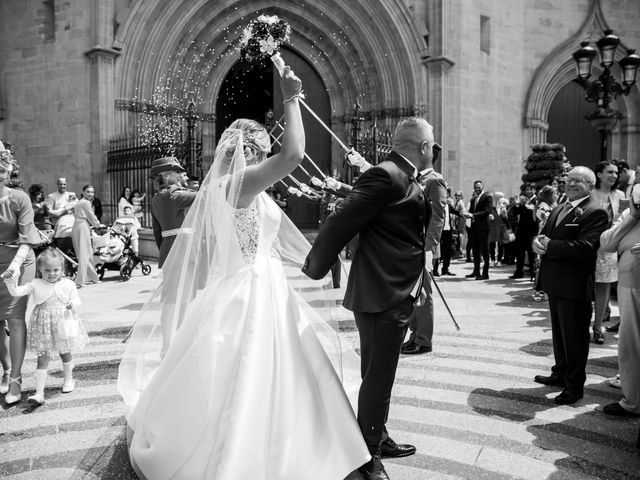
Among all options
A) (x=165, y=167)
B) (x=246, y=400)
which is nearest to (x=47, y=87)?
(x=165, y=167)

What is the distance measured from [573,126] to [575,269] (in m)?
18.4

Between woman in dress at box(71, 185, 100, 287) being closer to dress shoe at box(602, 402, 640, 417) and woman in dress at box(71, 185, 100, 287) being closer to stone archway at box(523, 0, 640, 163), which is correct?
dress shoe at box(602, 402, 640, 417)

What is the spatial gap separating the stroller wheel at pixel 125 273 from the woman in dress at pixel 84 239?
0.45m

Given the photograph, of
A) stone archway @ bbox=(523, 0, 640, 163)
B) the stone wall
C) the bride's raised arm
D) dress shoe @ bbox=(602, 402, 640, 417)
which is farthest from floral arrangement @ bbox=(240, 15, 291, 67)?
stone archway @ bbox=(523, 0, 640, 163)

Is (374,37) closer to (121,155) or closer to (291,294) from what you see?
(121,155)

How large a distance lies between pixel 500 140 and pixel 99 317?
14374mm

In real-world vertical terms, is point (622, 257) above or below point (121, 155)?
below

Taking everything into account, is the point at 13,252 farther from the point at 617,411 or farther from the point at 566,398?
the point at 617,411

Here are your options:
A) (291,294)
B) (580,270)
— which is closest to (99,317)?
(291,294)

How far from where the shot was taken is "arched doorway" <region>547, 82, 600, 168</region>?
2053cm

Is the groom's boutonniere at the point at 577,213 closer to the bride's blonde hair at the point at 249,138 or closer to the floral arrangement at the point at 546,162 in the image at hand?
the bride's blonde hair at the point at 249,138

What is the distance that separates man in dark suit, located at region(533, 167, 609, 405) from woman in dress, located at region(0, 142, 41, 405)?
407 cm

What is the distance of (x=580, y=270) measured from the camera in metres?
4.42

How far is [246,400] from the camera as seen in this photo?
2.87 m
